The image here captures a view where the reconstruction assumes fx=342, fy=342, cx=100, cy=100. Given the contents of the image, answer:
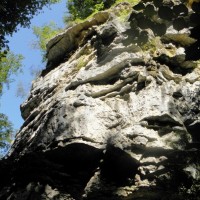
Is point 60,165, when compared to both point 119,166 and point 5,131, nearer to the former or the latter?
point 119,166

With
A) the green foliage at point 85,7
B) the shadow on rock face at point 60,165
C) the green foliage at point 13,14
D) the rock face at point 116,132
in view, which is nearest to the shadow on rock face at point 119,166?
the rock face at point 116,132

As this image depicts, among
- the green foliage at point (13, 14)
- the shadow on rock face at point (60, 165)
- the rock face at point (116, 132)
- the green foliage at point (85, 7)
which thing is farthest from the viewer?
the green foliage at point (85, 7)

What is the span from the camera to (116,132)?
7.49 metres

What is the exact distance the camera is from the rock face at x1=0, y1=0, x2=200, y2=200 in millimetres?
6840

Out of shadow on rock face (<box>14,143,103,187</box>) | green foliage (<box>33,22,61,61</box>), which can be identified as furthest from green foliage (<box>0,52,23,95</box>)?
shadow on rock face (<box>14,143,103,187</box>)

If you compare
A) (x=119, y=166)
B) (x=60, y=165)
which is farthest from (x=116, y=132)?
(x=60, y=165)

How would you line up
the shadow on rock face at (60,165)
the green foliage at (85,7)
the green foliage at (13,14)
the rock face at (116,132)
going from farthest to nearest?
the green foliage at (85,7)
the green foliage at (13,14)
the shadow on rock face at (60,165)
the rock face at (116,132)

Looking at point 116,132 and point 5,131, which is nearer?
point 116,132

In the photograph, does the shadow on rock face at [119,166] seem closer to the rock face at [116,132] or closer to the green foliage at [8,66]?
the rock face at [116,132]

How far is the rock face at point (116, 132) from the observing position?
6.84 meters

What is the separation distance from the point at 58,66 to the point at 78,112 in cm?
424

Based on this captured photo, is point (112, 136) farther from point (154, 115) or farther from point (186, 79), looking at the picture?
point (186, 79)

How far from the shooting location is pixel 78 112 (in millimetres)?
8172

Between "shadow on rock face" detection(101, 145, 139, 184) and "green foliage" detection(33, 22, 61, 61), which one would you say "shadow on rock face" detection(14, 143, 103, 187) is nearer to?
"shadow on rock face" detection(101, 145, 139, 184)
